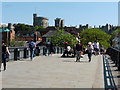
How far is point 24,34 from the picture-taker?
148 m

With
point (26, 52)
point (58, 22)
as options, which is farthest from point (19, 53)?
point (58, 22)

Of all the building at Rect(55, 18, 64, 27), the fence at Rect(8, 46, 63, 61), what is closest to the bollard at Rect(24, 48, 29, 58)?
the fence at Rect(8, 46, 63, 61)

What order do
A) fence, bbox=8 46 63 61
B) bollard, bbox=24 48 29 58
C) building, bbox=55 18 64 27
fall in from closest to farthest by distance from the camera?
fence, bbox=8 46 63 61 < bollard, bbox=24 48 29 58 < building, bbox=55 18 64 27

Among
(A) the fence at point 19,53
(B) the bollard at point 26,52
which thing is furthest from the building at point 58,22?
(B) the bollard at point 26,52

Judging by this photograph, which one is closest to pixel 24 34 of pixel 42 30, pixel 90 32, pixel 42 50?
pixel 42 30

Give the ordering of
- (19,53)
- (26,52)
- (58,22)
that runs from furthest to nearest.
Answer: (58,22)
(26,52)
(19,53)

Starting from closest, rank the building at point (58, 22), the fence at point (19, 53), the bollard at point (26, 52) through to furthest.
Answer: the fence at point (19, 53) → the bollard at point (26, 52) → the building at point (58, 22)

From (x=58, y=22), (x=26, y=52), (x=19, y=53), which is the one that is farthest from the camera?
(x=58, y=22)

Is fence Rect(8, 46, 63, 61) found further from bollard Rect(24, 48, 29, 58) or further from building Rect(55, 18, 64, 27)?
building Rect(55, 18, 64, 27)

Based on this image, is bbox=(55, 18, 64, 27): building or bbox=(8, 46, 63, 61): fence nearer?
bbox=(8, 46, 63, 61): fence

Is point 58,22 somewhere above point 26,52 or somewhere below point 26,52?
above

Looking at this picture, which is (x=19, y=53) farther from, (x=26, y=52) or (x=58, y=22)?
(x=58, y=22)

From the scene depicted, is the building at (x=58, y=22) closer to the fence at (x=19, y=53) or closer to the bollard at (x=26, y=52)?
the fence at (x=19, y=53)

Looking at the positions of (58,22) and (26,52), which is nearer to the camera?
(26,52)
